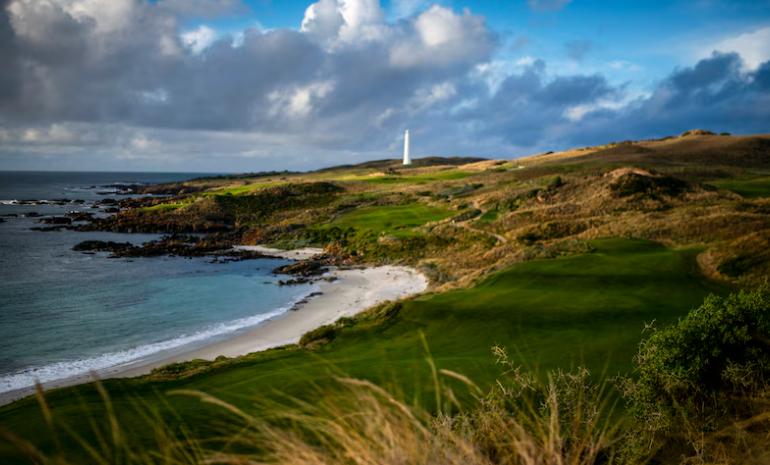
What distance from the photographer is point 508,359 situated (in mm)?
13414

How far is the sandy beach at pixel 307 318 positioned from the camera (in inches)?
749

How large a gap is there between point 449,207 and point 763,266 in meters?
41.4

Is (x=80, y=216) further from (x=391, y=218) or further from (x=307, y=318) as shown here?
(x=307, y=318)

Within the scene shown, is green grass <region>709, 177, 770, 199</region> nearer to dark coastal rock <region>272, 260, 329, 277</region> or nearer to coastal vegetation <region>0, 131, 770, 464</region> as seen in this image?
coastal vegetation <region>0, 131, 770, 464</region>

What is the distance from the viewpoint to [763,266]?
752 inches

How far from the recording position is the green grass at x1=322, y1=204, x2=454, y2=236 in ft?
173

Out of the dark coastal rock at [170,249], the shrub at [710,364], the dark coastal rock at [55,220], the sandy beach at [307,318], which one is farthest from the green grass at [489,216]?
the dark coastal rock at [55,220]

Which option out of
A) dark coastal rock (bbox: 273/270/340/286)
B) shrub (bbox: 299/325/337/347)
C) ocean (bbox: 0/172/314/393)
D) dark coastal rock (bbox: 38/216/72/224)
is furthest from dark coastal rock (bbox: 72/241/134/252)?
shrub (bbox: 299/325/337/347)

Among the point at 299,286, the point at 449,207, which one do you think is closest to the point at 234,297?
the point at 299,286

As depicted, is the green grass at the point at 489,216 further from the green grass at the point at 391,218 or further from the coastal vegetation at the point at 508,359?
the green grass at the point at 391,218

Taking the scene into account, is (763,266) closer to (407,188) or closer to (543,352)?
(543,352)

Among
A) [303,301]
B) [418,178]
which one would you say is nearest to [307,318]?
[303,301]

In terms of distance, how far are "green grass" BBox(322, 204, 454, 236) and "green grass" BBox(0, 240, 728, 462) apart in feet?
88.2

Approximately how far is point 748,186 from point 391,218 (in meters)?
38.4
